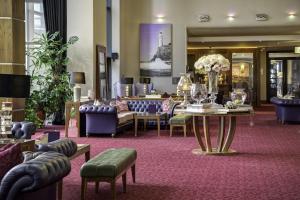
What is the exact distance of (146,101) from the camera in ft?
44.4

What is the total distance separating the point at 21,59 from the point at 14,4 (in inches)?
41.4

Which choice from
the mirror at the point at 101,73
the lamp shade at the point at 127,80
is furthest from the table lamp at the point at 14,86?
the lamp shade at the point at 127,80

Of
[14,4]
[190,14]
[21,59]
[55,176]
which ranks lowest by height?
[55,176]

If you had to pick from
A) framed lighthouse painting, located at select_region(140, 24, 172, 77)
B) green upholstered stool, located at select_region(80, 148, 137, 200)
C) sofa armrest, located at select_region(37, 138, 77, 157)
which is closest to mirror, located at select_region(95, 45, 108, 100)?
framed lighthouse painting, located at select_region(140, 24, 172, 77)

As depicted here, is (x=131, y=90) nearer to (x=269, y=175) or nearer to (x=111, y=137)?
(x=111, y=137)

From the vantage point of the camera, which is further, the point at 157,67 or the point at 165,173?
the point at 157,67

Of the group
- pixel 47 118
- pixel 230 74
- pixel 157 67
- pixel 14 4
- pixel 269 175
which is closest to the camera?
pixel 269 175

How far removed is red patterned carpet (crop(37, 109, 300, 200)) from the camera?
17.5 feet

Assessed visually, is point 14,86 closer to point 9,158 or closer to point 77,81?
point 9,158

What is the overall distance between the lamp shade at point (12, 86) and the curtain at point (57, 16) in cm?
888

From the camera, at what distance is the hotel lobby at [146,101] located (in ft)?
16.8

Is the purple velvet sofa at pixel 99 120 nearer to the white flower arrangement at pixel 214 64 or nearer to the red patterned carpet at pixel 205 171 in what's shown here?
the red patterned carpet at pixel 205 171

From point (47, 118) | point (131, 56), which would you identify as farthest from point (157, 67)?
point (47, 118)

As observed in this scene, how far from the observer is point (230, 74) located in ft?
78.6
